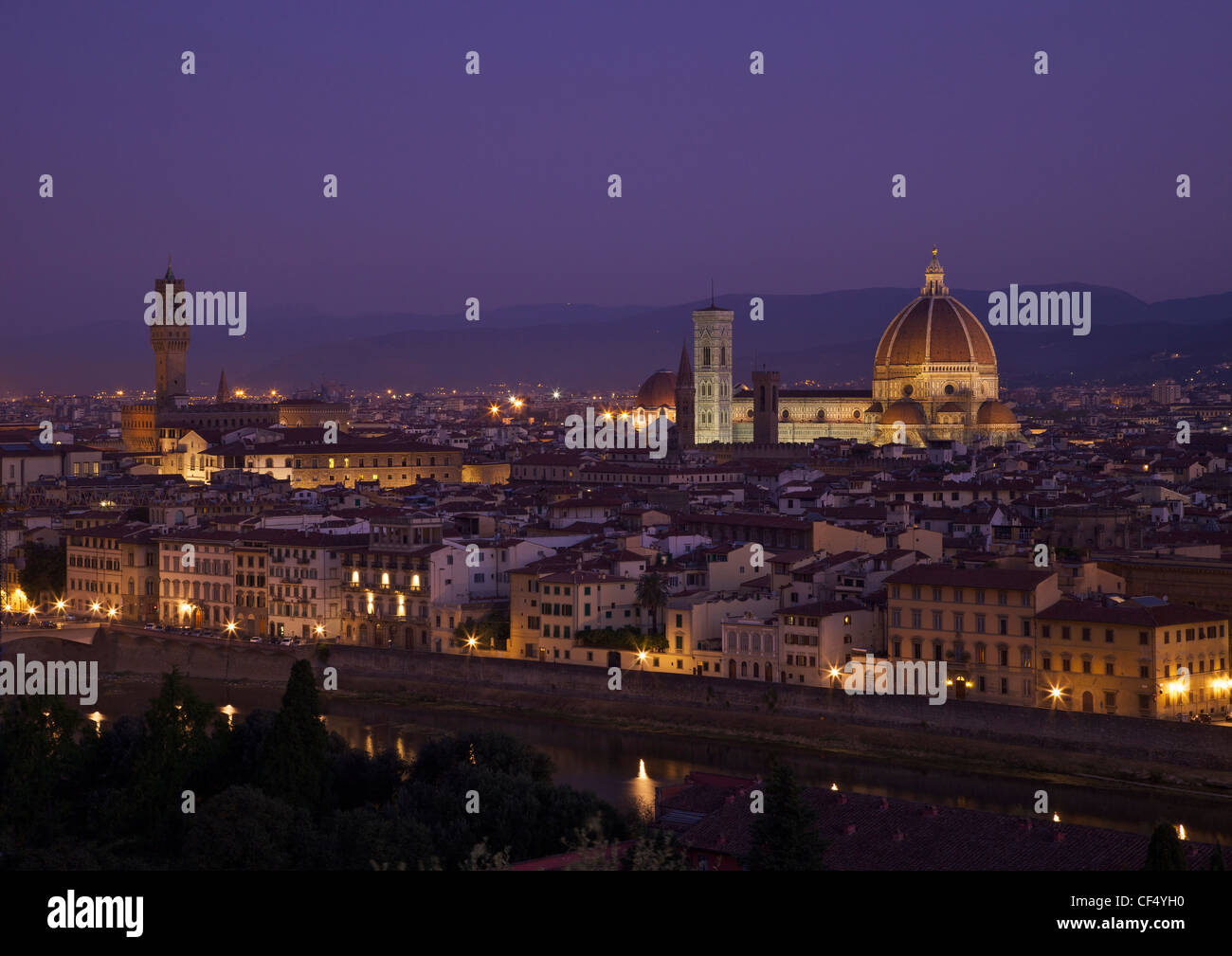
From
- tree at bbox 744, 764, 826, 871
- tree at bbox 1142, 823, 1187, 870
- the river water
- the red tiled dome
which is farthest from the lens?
the red tiled dome

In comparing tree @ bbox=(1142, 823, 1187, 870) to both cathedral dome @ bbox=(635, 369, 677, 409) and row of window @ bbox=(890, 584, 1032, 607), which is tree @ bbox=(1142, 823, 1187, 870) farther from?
cathedral dome @ bbox=(635, 369, 677, 409)

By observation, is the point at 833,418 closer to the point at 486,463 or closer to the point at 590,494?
the point at 486,463

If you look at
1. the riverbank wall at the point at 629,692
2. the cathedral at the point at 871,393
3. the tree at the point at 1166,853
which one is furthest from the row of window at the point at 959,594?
the cathedral at the point at 871,393

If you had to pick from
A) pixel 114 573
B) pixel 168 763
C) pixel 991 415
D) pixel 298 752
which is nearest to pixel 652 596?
pixel 298 752

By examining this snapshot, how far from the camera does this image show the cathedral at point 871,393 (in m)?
74.6

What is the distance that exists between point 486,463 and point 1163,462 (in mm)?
19364

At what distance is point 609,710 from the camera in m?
27.7

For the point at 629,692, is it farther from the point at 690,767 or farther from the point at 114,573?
the point at 114,573

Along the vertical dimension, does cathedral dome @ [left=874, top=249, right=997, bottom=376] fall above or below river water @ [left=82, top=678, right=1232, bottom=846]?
above

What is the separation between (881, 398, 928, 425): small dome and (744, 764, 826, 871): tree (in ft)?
192

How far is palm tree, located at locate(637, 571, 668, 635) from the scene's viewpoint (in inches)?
1153

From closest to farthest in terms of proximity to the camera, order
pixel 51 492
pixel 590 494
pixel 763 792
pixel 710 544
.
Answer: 1. pixel 763 792
2. pixel 710 544
3. pixel 590 494
4. pixel 51 492

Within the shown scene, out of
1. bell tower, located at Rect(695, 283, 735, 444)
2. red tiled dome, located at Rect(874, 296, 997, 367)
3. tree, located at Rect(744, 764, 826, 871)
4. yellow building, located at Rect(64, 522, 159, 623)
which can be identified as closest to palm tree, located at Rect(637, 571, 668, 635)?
yellow building, located at Rect(64, 522, 159, 623)
